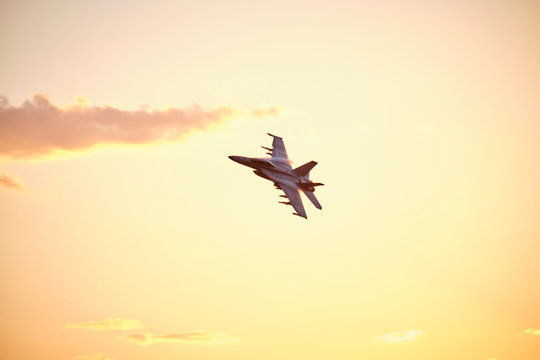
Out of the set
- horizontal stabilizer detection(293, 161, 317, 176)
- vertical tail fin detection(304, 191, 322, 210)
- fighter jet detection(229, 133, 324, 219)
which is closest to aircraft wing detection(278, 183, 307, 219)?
fighter jet detection(229, 133, 324, 219)

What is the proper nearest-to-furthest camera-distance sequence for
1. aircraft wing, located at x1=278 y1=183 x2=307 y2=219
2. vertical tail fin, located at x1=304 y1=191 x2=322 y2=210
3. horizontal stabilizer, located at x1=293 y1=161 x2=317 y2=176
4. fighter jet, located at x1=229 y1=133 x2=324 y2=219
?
aircraft wing, located at x1=278 y1=183 x2=307 y2=219, fighter jet, located at x1=229 y1=133 x2=324 y2=219, vertical tail fin, located at x1=304 y1=191 x2=322 y2=210, horizontal stabilizer, located at x1=293 y1=161 x2=317 y2=176

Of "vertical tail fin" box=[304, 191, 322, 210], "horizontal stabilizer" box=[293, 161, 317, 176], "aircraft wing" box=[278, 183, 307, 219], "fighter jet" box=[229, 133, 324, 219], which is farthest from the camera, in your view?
"horizontal stabilizer" box=[293, 161, 317, 176]

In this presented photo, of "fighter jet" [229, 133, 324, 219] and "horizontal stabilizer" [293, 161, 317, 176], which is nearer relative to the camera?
"fighter jet" [229, 133, 324, 219]

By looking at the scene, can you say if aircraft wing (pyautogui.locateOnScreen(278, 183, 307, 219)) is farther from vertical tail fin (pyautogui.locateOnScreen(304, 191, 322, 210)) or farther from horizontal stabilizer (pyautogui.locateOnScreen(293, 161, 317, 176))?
horizontal stabilizer (pyautogui.locateOnScreen(293, 161, 317, 176))

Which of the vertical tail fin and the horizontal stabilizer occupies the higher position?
the horizontal stabilizer

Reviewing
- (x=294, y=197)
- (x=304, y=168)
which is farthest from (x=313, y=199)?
(x=304, y=168)

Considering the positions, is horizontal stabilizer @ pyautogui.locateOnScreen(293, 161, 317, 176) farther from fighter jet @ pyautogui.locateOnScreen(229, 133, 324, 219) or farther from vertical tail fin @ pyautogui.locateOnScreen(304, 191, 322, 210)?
vertical tail fin @ pyautogui.locateOnScreen(304, 191, 322, 210)

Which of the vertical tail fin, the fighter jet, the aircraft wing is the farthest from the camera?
the vertical tail fin

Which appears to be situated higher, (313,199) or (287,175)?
(287,175)

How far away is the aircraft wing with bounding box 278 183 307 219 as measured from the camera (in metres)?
93.7

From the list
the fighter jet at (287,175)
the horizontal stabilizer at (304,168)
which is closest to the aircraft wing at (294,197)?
the fighter jet at (287,175)

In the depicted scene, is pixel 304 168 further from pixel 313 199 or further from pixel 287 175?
pixel 313 199

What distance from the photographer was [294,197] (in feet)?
316

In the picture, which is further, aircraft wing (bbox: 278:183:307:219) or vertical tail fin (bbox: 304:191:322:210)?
vertical tail fin (bbox: 304:191:322:210)
